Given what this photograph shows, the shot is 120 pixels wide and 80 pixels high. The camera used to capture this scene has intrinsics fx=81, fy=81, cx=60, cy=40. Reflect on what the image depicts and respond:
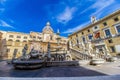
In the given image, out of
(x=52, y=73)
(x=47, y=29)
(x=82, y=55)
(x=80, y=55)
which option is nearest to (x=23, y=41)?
(x=47, y=29)

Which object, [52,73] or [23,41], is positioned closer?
[52,73]

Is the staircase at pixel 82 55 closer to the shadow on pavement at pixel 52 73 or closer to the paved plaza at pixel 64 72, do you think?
the paved plaza at pixel 64 72

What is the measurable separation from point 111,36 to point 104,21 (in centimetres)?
438

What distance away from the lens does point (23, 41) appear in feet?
115

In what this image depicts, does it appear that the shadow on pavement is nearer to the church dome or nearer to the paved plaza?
the paved plaza

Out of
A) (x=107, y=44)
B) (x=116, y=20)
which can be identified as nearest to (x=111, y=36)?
(x=107, y=44)

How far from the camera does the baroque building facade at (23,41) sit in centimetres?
3111

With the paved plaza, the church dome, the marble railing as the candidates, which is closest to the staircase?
the marble railing

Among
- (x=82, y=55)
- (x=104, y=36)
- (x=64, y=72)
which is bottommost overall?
(x=64, y=72)

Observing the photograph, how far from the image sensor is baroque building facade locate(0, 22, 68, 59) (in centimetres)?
3111

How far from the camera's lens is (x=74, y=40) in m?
29.8

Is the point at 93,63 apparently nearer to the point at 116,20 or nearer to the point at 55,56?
the point at 55,56

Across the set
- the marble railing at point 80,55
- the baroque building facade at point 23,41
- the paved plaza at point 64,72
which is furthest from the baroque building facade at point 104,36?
the baroque building facade at point 23,41

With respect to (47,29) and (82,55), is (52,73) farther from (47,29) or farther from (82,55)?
(47,29)
